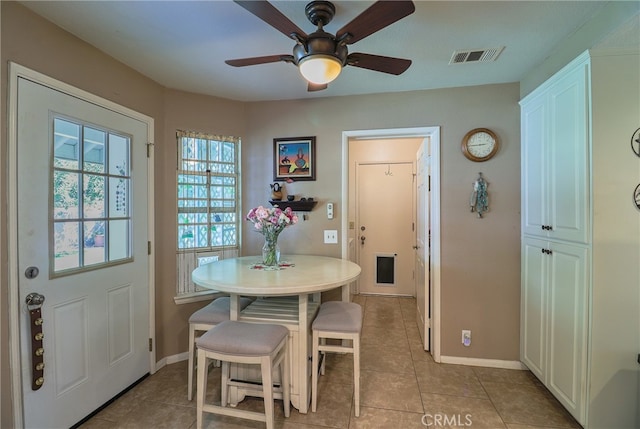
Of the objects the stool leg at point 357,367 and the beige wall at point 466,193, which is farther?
the beige wall at point 466,193

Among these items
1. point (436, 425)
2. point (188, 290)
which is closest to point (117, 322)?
point (188, 290)

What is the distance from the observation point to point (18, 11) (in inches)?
53.9

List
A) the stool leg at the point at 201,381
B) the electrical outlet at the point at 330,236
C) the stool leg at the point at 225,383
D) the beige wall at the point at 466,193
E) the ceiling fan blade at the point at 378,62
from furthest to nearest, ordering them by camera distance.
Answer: the electrical outlet at the point at 330,236
the beige wall at the point at 466,193
the stool leg at the point at 225,383
the stool leg at the point at 201,381
the ceiling fan blade at the point at 378,62

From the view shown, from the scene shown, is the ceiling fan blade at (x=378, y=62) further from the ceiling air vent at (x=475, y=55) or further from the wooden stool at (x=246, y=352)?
the wooden stool at (x=246, y=352)

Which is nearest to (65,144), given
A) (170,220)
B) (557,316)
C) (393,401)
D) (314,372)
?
(170,220)

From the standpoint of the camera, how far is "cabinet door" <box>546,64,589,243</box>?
151 cm

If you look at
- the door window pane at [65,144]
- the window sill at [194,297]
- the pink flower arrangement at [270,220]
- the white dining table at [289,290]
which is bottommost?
the window sill at [194,297]

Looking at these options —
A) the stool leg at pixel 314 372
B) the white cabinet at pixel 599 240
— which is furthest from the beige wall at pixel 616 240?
the stool leg at pixel 314 372

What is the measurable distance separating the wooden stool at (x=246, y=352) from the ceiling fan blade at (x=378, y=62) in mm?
1525

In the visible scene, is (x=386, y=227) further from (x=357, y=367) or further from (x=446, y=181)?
(x=357, y=367)

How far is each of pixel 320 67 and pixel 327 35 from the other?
137mm

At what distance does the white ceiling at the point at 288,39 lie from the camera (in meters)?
1.41

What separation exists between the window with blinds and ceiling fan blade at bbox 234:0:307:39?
1603 millimetres

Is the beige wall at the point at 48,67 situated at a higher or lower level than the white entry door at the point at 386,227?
higher
